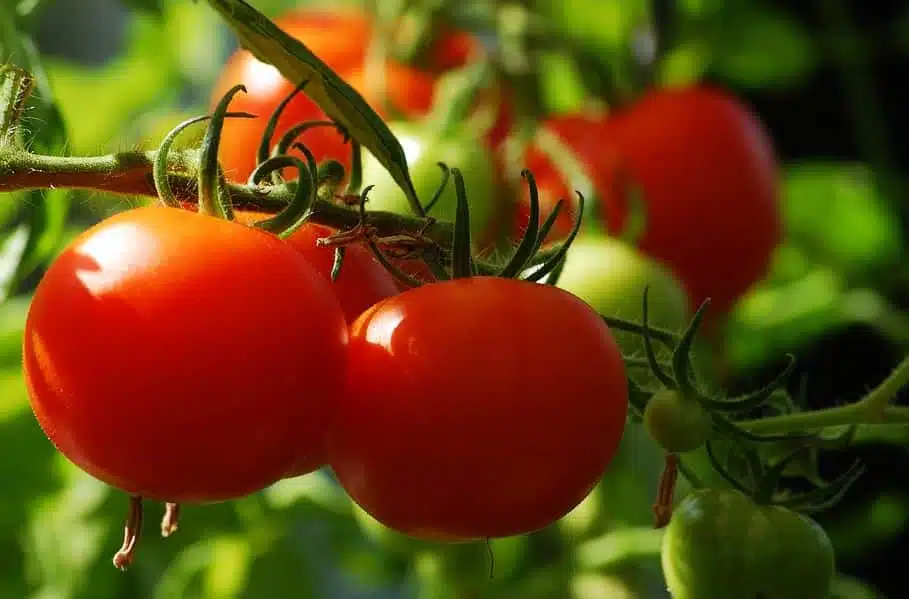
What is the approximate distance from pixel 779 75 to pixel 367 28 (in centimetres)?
60

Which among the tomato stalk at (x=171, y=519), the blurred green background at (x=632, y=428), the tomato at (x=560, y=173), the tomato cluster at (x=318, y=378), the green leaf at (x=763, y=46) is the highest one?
the tomato cluster at (x=318, y=378)

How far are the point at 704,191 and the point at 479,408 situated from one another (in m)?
0.59

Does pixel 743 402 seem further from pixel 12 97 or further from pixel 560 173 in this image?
pixel 560 173

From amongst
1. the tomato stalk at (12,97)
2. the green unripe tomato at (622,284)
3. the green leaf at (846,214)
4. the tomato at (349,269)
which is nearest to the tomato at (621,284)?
the green unripe tomato at (622,284)

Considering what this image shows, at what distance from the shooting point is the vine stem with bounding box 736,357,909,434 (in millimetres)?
528

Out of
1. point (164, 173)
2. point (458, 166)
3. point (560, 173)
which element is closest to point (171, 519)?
point (164, 173)

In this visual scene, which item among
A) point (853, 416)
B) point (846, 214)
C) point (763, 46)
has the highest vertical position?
point (853, 416)

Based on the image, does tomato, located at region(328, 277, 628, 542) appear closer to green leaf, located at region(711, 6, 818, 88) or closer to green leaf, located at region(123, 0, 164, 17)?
green leaf, located at region(123, 0, 164, 17)

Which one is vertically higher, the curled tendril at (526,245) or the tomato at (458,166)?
the curled tendril at (526,245)

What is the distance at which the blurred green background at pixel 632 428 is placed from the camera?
1.00m

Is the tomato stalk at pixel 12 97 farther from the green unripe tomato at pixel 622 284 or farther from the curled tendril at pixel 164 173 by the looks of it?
the green unripe tomato at pixel 622 284

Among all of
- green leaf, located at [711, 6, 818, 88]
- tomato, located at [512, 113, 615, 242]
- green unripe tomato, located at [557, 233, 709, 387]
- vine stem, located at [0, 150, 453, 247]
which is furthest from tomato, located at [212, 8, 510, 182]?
green leaf, located at [711, 6, 818, 88]

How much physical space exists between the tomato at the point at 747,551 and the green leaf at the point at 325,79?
0.58 ft

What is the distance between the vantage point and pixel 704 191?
0.99 m
